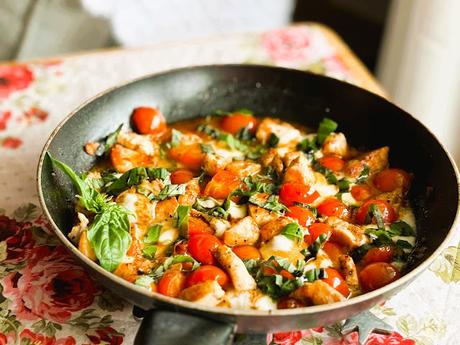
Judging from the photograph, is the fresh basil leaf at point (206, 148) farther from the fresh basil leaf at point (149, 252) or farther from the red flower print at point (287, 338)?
the red flower print at point (287, 338)

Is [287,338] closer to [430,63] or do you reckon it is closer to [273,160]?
[273,160]

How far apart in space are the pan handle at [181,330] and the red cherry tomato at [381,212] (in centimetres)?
66

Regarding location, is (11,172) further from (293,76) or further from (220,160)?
(293,76)

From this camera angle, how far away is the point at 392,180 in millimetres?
1852

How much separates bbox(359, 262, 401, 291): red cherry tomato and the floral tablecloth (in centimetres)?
12

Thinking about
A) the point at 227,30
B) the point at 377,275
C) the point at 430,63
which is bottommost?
the point at 227,30

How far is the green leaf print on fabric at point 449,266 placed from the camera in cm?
172

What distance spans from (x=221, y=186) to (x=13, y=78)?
1.16 m

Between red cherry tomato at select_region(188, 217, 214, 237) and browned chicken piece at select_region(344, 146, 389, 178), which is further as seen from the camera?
browned chicken piece at select_region(344, 146, 389, 178)

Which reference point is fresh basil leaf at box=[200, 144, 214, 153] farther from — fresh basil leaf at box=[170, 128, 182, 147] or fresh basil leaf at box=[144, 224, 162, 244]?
fresh basil leaf at box=[144, 224, 162, 244]

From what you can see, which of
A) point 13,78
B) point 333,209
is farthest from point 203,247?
point 13,78

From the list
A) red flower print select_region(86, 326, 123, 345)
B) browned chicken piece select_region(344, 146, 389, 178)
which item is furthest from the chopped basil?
red flower print select_region(86, 326, 123, 345)

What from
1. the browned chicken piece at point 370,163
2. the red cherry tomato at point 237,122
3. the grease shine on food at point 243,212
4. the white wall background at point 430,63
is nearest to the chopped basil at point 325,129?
the grease shine on food at point 243,212

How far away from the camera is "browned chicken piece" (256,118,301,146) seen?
6.65 feet
